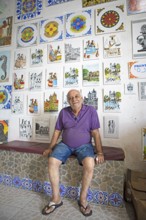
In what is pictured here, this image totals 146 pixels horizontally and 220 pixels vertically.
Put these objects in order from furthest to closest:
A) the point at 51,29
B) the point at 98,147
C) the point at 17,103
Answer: the point at 17,103, the point at 51,29, the point at 98,147

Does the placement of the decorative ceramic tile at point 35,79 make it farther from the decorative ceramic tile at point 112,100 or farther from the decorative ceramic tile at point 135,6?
the decorative ceramic tile at point 135,6

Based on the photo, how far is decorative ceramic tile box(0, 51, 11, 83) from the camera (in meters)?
2.25

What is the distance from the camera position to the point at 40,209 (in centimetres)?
129

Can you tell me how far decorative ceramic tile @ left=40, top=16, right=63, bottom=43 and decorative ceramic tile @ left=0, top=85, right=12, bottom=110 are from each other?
90cm

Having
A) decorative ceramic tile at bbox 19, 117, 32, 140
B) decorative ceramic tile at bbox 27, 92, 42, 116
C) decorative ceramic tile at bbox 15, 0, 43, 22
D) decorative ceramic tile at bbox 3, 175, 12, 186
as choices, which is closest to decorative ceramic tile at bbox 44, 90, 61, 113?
decorative ceramic tile at bbox 27, 92, 42, 116

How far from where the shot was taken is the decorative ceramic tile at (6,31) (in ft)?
7.52

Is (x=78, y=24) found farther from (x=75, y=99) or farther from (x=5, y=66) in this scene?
(x=5, y=66)

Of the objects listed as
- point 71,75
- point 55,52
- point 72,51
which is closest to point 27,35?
point 55,52

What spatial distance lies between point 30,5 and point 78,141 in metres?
2.21

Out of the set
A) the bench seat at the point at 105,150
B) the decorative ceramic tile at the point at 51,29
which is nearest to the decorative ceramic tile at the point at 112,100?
the bench seat at the point at 105,150

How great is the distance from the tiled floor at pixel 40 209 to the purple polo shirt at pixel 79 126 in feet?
1.89

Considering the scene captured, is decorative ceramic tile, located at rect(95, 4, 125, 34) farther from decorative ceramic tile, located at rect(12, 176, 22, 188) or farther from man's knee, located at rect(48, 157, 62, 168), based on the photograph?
decorative ceramic tile, located at rect(12, 176, 22, 188)

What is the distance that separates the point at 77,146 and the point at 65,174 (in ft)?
1.08

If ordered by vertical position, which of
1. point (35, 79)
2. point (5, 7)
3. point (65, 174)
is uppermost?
point (5, 7)
